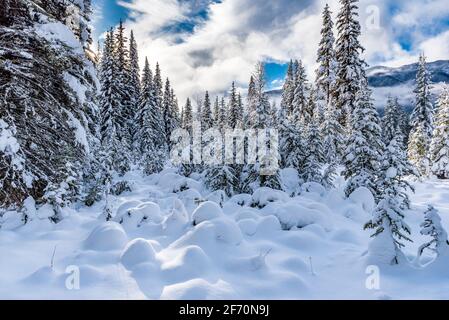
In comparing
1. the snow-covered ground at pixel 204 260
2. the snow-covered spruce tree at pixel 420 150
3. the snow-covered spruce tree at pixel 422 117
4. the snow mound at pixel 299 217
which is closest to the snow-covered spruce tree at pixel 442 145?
the snow-covered spruce tree at pixel 420 150

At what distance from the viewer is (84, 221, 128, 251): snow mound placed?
282 inches

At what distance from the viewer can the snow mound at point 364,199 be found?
11852mm

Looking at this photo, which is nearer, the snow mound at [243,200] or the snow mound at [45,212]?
the snow mound at [45,212]

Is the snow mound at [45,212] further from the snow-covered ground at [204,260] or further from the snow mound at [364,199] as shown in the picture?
the snow mound at [364,199]

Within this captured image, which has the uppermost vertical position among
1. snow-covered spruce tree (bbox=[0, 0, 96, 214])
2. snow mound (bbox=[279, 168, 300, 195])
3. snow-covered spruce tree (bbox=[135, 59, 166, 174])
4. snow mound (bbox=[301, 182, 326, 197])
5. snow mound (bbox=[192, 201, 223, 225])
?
snow-covered spruce tree (bbox=[135, 59, 166, 174])

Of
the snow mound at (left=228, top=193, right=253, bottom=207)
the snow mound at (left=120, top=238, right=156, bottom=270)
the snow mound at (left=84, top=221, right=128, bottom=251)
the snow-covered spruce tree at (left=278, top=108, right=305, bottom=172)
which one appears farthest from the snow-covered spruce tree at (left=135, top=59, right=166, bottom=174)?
the snow mound at (left=120, top=238, right=156, bottom=270)

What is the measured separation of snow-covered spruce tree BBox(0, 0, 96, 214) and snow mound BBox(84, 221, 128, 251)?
2.18 metres

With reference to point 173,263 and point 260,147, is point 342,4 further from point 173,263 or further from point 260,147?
point 173,263

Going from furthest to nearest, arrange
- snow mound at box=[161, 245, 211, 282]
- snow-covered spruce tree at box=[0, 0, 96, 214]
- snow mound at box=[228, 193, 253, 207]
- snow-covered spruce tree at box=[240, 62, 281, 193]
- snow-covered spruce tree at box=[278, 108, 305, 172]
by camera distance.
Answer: snow-covered spruce tree at box=[278, 108, 305, 172], snow-covered spruce tree at box=[240, 62, 281, 193], snow mound at box=[228, 193, 253, 207], snow-covered spruce tree at box=[0, 0, 96, 214], snow mound at box=[161, 245, 211, 282]

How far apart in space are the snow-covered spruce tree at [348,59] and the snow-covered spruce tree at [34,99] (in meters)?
20.9

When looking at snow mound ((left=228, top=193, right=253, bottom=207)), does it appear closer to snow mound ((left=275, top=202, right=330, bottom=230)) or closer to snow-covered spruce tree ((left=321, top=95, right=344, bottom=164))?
snow mound ((left=275, top=202, right=330, bottom=230))

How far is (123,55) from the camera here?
39406 millimetres
